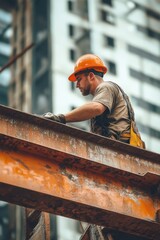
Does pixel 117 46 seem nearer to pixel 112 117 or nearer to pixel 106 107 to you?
pixel 112 117

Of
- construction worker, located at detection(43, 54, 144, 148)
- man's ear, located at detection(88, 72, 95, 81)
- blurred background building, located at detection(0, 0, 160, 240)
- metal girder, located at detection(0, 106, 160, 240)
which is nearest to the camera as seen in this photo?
metal girder, located at detection(0, 106, 160, 240)

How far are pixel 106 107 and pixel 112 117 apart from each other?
341 mm

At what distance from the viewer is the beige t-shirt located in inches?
315

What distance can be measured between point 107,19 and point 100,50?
4128 millimetres

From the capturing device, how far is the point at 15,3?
5553 centimetres

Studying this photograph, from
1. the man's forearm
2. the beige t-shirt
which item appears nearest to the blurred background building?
the beige t-shirt

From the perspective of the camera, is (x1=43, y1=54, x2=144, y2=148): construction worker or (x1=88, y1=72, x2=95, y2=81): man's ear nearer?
(x1=43, y1=54, x2=144, y2=148): construction worker

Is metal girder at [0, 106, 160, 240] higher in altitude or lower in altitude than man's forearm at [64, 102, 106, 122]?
lower

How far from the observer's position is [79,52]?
156 feet

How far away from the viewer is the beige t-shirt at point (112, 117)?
801cm

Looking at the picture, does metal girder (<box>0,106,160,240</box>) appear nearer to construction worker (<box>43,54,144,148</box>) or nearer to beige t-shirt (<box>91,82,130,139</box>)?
construction worker (<box>43,54,144,148</box>)

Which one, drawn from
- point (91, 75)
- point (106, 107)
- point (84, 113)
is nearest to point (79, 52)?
point (91, 75)

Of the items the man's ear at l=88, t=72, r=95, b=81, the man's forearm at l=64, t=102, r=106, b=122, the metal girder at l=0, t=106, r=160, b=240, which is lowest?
the metal girder at l=0, t=106, r=160, b=240

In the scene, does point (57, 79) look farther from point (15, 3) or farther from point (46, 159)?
point (46, 159)
